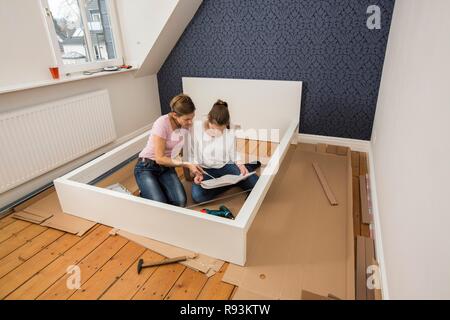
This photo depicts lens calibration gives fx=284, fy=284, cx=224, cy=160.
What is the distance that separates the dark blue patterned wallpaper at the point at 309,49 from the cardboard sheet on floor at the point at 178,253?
2.14 m

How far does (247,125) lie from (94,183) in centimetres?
184

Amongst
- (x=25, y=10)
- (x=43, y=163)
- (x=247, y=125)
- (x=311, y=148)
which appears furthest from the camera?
(x=247, y=125)

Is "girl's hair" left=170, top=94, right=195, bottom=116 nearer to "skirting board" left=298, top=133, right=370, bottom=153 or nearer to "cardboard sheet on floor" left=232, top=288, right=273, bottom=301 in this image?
"cardboard sheet on floor" left=232, top=288, right=273, bottom=301

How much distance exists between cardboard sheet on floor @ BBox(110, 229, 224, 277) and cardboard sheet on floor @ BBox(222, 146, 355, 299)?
90mm

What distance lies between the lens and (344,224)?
1921 millimetres

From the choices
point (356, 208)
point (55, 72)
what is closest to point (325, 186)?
point (356, 208)

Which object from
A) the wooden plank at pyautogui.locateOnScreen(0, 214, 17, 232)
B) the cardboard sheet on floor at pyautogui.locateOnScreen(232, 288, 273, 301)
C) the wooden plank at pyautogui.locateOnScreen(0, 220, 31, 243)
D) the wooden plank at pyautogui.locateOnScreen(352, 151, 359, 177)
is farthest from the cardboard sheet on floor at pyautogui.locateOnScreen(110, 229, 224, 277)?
the wooden plank at pyautogui.locateOnScreen(352, 151, 359, 177)

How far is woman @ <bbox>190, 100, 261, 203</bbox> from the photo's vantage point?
2149 mm

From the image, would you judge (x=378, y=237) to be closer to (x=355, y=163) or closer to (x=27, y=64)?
(x=355, y=163)

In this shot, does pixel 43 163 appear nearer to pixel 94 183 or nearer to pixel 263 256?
pixel 94 183
